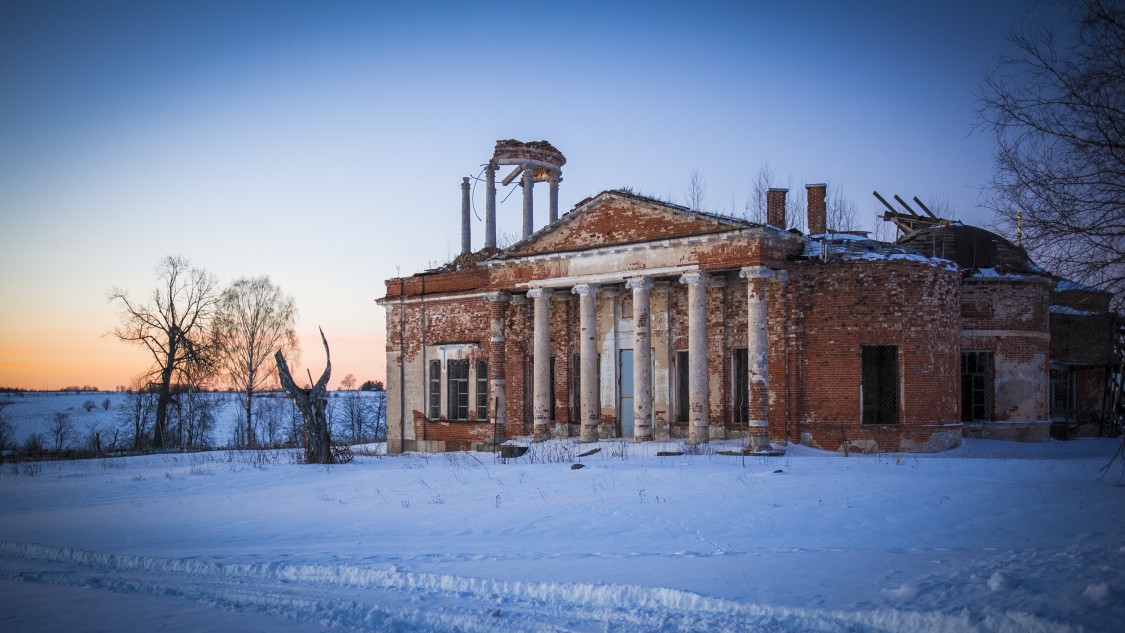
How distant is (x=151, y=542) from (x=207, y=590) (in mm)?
3185

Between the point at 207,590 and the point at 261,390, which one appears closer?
the point at 207,590

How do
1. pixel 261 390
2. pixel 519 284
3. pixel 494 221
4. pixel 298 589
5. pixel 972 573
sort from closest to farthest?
pixel 972 573 → pixel 298 589 → pixel 519 284 → pixel 494 221 → pixel 261 390

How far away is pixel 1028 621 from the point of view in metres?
5.39

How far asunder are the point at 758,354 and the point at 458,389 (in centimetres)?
1005

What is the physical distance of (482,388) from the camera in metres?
23.9

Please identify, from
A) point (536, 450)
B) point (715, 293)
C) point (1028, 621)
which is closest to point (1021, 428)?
point (715, 293)

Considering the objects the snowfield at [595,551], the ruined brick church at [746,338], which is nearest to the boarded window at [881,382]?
the ruined brick church at [746,338]

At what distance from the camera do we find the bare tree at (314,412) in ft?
59.2

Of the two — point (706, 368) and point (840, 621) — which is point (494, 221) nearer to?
point (706, 368)

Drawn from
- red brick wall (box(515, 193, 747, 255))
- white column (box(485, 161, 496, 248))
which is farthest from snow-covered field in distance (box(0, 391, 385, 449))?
red brick wall (box(515, 193, 747, 255))

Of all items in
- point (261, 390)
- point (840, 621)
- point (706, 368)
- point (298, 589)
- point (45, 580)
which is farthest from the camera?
point (261, 390)

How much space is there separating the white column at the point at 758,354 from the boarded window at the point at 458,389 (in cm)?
951

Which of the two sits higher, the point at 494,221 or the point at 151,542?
the point at 494,221

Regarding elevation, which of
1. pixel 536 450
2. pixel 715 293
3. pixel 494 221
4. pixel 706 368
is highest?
pixel 494 221
